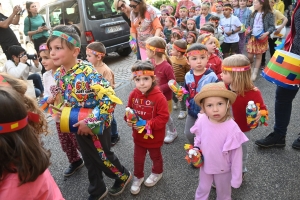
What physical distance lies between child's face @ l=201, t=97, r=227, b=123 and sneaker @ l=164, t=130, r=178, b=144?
160 centimetres

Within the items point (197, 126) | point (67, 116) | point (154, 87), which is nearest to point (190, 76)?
point (154, 87)

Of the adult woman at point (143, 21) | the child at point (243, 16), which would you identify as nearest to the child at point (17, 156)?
the adult woman at point (143, 21)

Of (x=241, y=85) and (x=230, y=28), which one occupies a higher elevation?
(x=241, y=85)

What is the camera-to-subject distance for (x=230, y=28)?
19.6ft

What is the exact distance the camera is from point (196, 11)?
8.09m

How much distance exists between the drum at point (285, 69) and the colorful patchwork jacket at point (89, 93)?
1.57 metres

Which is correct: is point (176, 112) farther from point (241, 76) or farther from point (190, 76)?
point (241, 76)

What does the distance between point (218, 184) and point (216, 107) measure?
68 cm

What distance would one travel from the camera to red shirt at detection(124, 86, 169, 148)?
244cm

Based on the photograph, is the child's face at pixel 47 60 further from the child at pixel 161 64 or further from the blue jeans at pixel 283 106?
the blue jeans at pixel 283 106

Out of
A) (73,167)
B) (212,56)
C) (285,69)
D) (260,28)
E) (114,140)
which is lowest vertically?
(114,140)

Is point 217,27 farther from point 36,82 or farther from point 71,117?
point 71,117

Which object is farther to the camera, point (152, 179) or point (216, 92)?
point (152, 179)

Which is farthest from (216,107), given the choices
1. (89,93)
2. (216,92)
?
(89,93)
